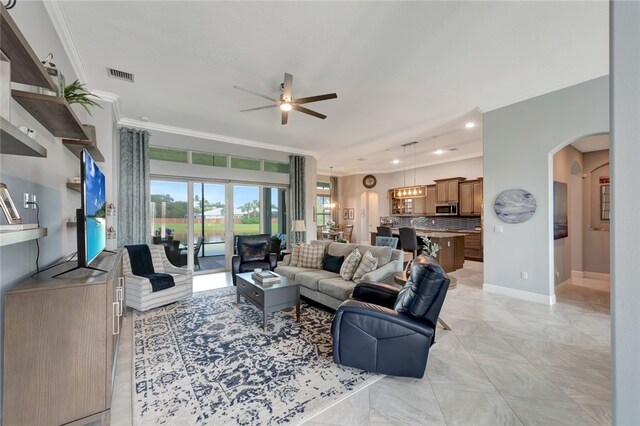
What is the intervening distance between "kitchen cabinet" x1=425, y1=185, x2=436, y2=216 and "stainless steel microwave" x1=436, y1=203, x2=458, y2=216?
0.16 meters

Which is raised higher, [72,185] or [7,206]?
[72,185]

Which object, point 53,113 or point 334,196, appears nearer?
point 53,113

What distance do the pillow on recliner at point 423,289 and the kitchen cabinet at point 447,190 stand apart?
674 centimetres

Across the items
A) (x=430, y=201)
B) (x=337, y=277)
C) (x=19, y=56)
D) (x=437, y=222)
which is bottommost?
(x=337, y=277)

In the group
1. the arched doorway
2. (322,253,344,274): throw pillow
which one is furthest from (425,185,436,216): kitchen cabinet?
(322,253,344,274): throw pillow

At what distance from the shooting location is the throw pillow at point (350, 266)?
3613 millimetres

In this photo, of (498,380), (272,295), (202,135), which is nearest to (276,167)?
(202,135)

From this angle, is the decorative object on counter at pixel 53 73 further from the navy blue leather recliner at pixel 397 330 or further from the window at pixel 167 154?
the window at pixel 167 154

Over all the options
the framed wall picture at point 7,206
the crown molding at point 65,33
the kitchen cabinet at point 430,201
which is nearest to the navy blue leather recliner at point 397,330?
the framed wall picture at point 7,206

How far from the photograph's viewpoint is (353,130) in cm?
564

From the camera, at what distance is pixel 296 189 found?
715cm

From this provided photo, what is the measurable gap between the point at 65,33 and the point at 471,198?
8665 millimetres

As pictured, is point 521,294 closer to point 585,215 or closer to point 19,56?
point 585,215

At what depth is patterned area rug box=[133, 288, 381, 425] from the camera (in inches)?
73.7
